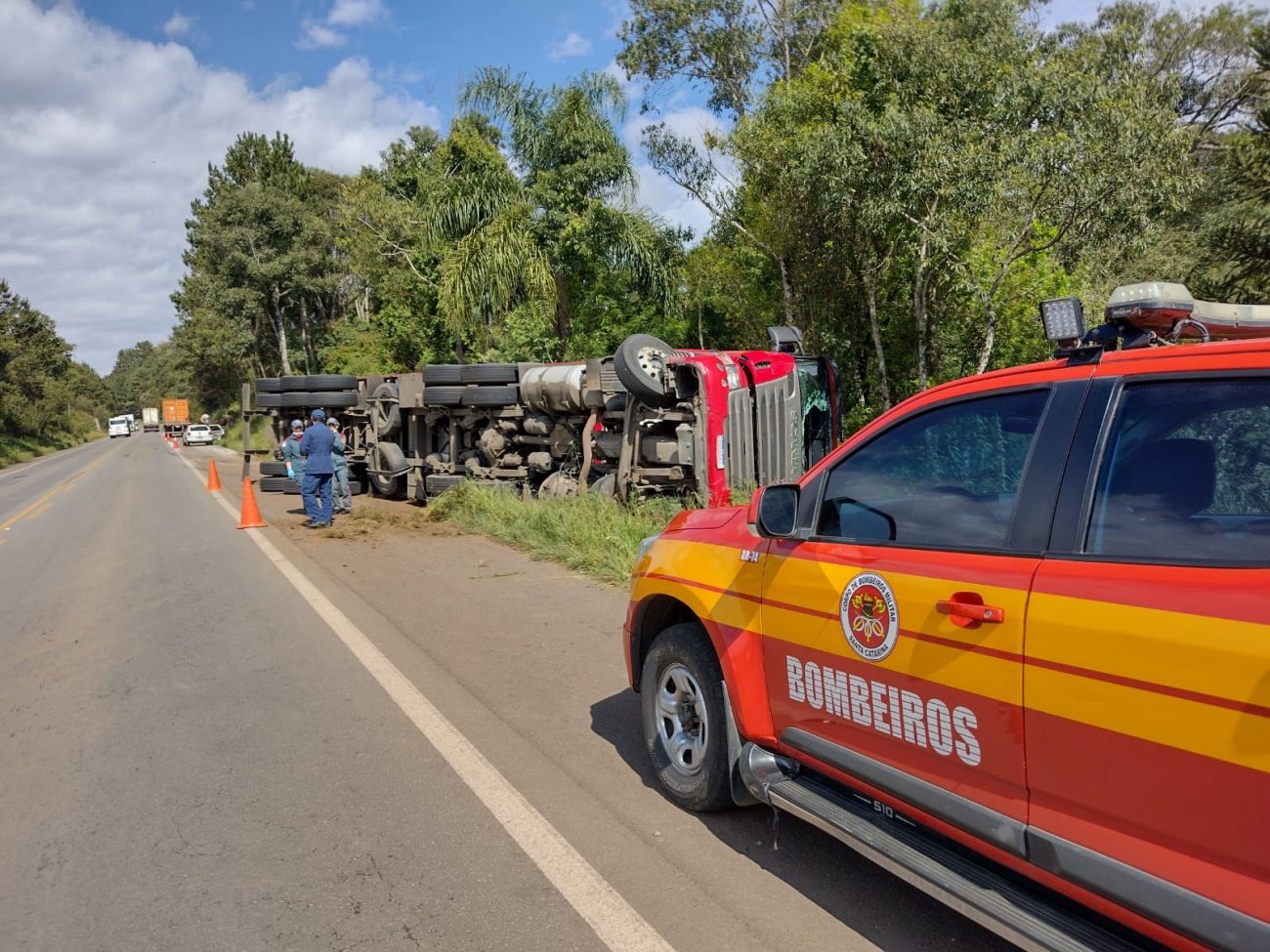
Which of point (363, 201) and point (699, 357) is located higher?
point (363, 201)

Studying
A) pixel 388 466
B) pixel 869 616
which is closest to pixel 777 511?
pixel 869 616

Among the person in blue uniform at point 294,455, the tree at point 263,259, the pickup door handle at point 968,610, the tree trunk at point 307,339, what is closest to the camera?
the pickup door handle at point 968,610

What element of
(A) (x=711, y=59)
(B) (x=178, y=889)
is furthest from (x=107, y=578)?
(A) (x=711, y=59)

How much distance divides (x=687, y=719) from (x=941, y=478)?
5.49 feet

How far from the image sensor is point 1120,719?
222 centimetres

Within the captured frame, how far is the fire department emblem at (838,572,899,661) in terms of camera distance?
286 centimetres

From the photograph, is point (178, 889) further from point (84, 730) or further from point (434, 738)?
point (84, 730)

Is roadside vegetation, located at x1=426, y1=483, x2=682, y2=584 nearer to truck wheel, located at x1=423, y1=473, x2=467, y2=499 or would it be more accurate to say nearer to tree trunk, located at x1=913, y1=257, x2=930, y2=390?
truck wheel, located at x1=423, y1=473, x2=467, y2=499

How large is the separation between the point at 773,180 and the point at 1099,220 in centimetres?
519

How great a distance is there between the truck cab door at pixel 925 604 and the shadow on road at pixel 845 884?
52cm

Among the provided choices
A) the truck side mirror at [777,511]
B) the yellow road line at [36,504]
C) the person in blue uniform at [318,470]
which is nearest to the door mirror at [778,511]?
the truck side mirror at [777,511]

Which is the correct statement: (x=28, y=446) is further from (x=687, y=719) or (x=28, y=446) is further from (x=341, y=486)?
(x=687, y=719)

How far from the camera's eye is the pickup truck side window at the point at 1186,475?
7.42 ft

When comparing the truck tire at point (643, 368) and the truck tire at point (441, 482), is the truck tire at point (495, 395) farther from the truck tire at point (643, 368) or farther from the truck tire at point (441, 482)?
the truck tire at point (643, 368)
